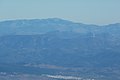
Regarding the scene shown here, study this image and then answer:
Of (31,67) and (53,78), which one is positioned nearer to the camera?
(53,78)

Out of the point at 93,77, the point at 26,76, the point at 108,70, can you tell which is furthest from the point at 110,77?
the point at 26,76

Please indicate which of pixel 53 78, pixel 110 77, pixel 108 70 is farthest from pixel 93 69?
pixel 53 78

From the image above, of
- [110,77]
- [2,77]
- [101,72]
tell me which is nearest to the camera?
[2,77]

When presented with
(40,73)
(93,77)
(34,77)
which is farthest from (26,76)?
(93,77)

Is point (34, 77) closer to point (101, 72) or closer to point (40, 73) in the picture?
point (40, 73)

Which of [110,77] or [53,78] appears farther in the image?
[110,77]

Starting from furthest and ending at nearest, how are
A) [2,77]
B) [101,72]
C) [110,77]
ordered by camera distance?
[101,72] → [110,77] → [2,77]

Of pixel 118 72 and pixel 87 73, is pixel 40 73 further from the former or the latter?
pixel 118 72
